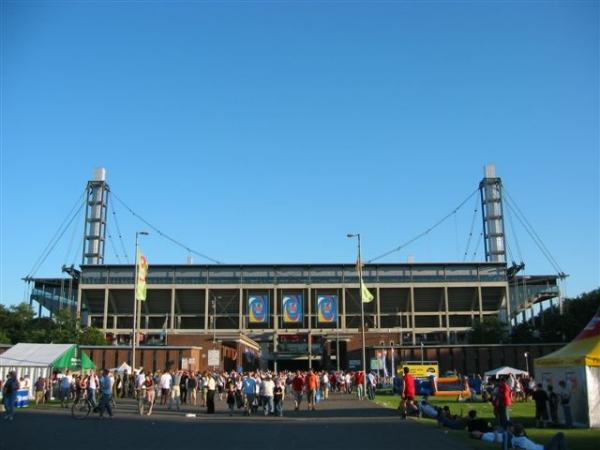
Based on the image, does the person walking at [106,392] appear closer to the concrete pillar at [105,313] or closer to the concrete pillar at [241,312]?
the concrete pillar at [241,312]

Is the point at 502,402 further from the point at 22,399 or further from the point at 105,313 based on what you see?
the point at 105,313

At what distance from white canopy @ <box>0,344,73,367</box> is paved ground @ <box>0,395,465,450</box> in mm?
8948

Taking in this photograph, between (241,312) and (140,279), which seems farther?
(241,312)

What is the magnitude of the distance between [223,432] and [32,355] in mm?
21356

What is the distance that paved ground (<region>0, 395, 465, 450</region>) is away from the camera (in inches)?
609

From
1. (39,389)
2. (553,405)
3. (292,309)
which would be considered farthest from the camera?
(292,309)

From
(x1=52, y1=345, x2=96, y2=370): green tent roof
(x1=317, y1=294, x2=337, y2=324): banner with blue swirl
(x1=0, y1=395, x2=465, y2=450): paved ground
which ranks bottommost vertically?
(x1=0, y1=395, x2=465, y2=450): paved ground

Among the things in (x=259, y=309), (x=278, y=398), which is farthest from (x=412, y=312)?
(x=278, y=398)

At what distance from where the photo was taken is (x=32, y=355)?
3584 cm

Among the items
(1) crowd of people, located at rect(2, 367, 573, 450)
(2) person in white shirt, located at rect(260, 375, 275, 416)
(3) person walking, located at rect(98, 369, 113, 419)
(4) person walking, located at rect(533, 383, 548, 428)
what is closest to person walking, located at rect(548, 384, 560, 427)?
(1) crowd of people, located at rect(2, 367, 573, 450)

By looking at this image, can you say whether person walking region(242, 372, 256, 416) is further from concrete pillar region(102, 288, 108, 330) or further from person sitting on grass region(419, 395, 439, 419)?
concrete pillar region(102, 288, 108, 330)

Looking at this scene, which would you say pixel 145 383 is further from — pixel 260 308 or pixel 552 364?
pixel 260 308

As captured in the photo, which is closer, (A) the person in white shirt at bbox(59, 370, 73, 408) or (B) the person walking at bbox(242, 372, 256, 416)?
(B) the person walking at bbox(242, 372, 256, 416)

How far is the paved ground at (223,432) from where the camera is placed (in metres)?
15.5
